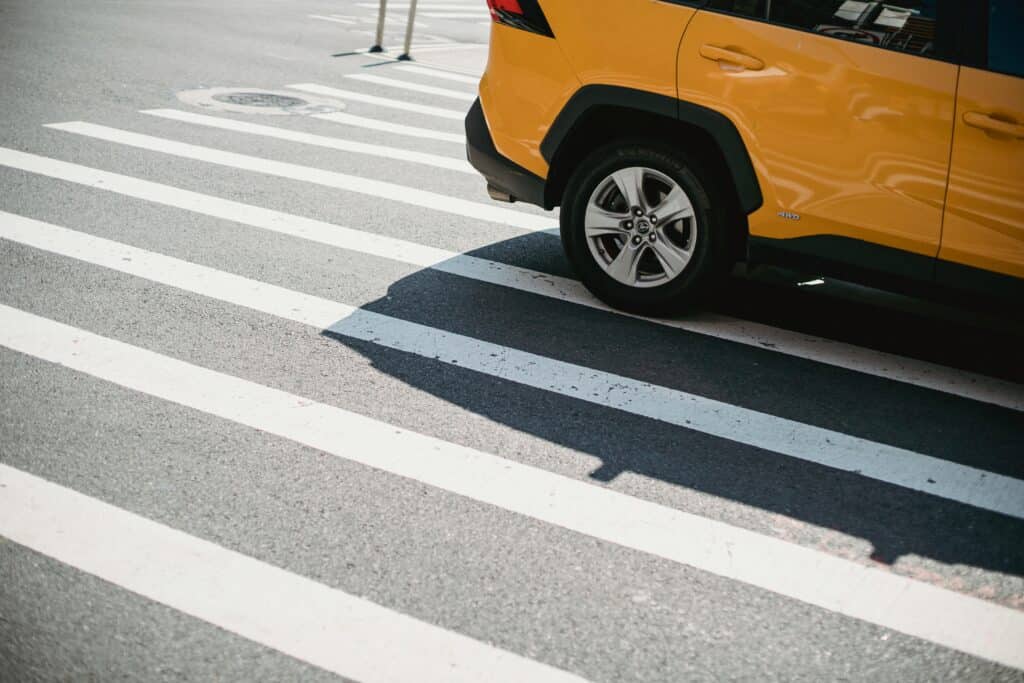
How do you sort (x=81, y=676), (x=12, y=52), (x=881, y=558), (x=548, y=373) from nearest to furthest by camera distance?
(x=81, y=676) → (x=881, y=558) → (x=548, y=373) → (x=12, y=52)

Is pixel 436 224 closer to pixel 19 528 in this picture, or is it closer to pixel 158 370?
pixel 158 370

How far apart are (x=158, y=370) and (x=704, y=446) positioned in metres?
2.33

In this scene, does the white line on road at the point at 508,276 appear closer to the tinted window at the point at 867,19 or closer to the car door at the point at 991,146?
the car door at the point at 991,146

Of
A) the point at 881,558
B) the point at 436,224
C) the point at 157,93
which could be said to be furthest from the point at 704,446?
the point at 157,93

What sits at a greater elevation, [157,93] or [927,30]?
[927,30]

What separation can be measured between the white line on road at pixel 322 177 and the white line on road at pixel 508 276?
2.82ft

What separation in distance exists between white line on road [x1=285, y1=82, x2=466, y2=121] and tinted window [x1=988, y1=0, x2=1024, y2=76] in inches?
275

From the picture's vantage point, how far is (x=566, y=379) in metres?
5.00

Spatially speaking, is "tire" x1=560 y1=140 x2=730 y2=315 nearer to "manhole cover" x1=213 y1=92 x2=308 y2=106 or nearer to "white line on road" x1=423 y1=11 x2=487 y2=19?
"manhole cover" x1=213 y1=92 x2=308 y2=106

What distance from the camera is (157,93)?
10.7m

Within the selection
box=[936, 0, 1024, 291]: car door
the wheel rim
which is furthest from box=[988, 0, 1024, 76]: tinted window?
the wheel rim

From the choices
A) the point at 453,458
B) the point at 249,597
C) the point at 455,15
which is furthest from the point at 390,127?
the point at 455,15

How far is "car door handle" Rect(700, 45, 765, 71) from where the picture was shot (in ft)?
17.1

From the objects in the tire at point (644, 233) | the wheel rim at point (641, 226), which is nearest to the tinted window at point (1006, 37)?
the tire at point (644, 233)
